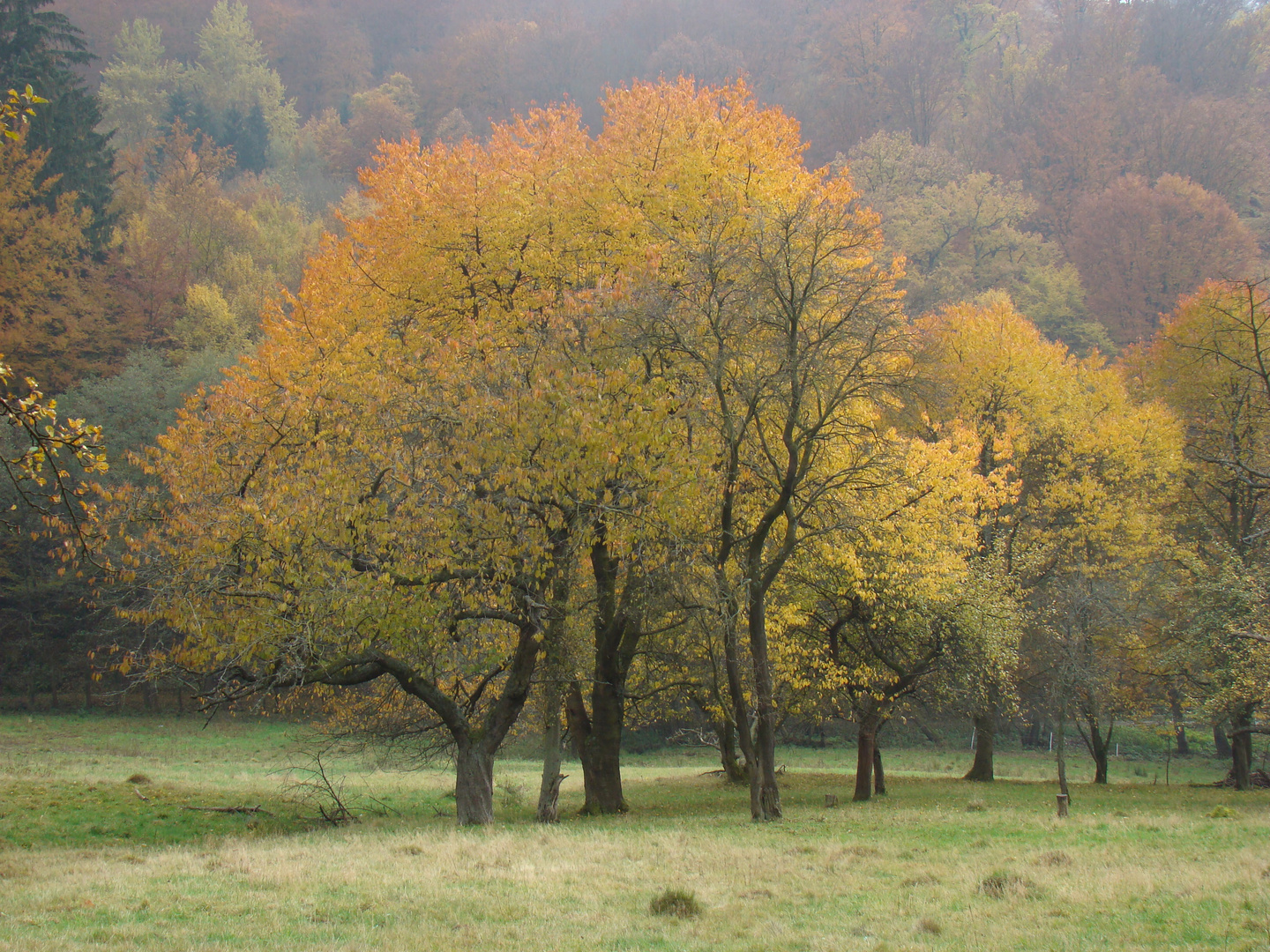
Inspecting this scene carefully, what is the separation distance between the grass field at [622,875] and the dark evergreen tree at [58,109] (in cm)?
4127

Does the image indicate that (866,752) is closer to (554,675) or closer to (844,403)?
(554,675)

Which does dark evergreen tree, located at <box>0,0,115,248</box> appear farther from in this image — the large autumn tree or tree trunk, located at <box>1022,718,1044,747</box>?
tree trunk, located at <box>1022,718,1044,747</box>

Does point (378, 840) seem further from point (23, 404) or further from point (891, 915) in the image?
point (23, 404)

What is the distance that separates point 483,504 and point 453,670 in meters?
3.40

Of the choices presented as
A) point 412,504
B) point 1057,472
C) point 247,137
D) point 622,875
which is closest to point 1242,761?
point 1057,472

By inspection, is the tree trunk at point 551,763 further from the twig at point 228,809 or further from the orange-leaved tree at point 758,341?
the twig at point 228,809

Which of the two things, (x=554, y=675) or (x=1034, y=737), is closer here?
(x=554, y=675)

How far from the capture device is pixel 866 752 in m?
23.2

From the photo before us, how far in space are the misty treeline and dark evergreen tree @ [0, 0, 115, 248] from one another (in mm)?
286

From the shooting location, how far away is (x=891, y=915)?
28.2 feet

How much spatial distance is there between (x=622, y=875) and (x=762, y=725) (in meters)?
7.04

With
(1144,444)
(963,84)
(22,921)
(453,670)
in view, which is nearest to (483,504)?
(453,670)

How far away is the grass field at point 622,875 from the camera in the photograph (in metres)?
7.73

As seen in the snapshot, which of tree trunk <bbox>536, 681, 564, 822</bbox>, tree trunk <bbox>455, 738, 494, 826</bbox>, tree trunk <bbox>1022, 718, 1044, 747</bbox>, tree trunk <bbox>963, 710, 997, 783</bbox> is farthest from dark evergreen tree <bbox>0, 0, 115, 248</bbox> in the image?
tree trunk <bbox>1022, 718, 1044, 747</bbox>
